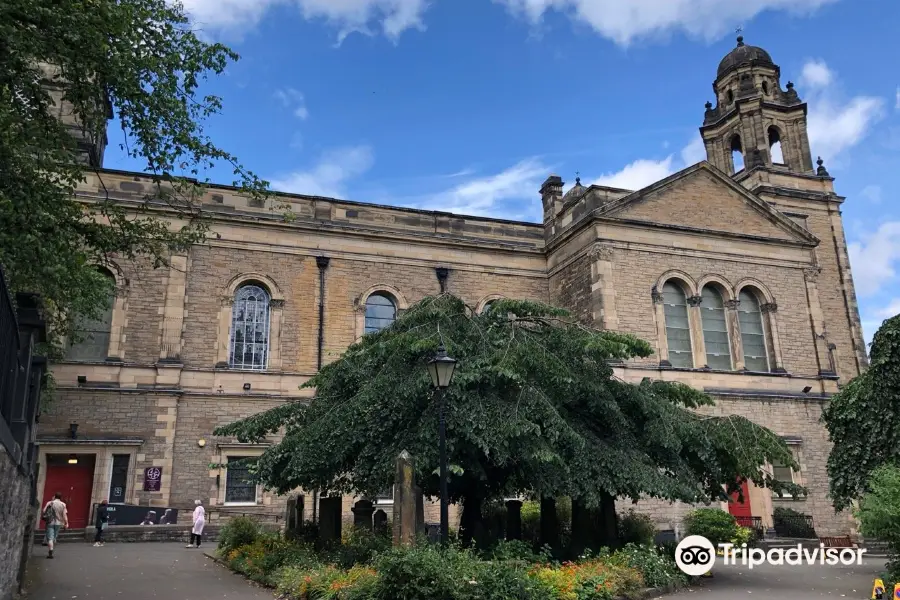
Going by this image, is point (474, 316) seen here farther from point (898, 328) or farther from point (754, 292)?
point (754, 292)

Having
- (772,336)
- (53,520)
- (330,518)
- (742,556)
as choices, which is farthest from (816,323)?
(53,520)

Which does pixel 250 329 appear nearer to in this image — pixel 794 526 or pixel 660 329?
pixel 660 329

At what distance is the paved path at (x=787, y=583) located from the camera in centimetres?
1191

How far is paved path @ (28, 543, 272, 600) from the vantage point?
11664 mm

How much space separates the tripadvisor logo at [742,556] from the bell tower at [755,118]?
1887cm

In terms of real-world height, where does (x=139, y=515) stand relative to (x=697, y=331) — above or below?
below

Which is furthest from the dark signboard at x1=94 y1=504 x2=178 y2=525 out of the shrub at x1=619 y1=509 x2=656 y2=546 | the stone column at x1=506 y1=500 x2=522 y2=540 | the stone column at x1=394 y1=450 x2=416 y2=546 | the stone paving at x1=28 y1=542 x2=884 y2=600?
the shrub at x1=619 y1=509 x2=656 y2=546

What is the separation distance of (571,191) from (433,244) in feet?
31.8

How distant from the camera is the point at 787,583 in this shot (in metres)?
13.2

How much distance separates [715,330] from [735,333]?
65cm

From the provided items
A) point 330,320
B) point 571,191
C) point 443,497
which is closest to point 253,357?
point 330,320

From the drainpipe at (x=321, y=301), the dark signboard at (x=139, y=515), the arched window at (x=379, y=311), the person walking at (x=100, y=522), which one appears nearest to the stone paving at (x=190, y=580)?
the person walking at (x=100, y=522)

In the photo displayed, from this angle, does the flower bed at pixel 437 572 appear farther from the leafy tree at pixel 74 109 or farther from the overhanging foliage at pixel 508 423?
the leafy tree at pixel 74 109

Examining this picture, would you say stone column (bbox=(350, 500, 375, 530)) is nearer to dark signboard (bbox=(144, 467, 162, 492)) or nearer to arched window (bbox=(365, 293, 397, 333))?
dark signboard (bbox=(144, 467, 162, 492))
